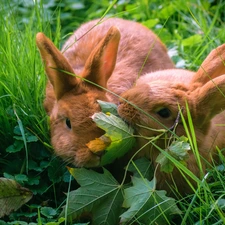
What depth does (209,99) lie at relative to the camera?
3482 mm

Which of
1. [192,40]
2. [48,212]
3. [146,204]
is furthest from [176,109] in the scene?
[192,40]

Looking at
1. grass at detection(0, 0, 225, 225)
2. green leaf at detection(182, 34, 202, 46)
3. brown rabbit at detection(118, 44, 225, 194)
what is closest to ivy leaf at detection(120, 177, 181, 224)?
grass at detection(0, 0, 225, 225)

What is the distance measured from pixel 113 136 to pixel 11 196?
699mm

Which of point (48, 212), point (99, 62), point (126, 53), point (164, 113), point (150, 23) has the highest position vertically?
point (99, 62)

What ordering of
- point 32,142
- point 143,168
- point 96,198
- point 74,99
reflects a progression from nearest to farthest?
point 96,198
point 143,168
point 74,99
point 32,142

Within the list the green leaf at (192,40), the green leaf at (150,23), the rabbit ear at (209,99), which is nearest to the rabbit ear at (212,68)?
the rabbit ear at (209,99)

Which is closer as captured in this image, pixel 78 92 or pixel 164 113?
pixel 164 113

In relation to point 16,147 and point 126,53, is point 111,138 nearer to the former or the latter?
point 16,147

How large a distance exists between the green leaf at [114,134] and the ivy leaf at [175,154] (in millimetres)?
214

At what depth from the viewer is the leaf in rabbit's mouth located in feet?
11.3

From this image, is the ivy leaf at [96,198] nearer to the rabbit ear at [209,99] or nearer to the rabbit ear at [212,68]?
the rabbit ear at [209,99]

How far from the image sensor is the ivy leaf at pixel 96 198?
3469 millimetres

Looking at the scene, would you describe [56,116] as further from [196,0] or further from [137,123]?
[196,0]

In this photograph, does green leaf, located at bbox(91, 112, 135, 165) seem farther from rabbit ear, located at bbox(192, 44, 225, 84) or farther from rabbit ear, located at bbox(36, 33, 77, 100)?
rabbit ear, located at bbox(192, 44, 225, 84)
